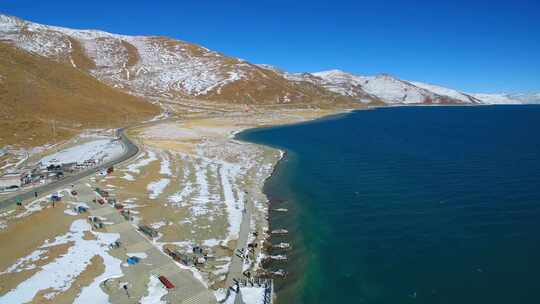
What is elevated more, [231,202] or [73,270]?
[231,202]

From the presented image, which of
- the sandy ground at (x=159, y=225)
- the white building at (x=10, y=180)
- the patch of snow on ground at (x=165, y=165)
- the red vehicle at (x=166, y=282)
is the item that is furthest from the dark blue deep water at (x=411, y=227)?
the white building at (x=10, y=180)

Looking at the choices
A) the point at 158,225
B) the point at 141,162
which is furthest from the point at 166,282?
the point at 141,162

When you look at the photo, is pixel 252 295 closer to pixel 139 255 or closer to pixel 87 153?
pixel 139 255

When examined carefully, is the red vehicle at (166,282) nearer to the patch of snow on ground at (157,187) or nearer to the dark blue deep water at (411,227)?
the dark blue deep water at (411,227)

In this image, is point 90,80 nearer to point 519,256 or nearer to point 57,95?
point 57,95

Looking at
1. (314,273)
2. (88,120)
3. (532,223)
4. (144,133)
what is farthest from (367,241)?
(88,120)
